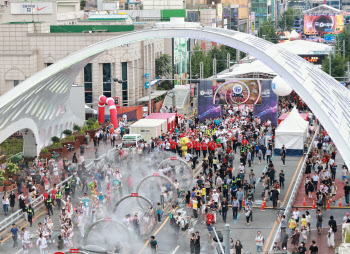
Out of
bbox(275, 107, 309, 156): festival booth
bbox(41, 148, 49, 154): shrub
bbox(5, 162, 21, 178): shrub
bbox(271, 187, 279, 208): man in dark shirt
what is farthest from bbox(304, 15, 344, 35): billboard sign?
bbox(271, 187, 279, 208): man in dark shirt

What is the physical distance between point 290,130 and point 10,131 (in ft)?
50.0

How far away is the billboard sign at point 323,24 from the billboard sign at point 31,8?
7833 centimetres

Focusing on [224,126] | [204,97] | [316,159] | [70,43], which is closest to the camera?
[316,159]

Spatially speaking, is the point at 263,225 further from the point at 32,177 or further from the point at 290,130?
the point at 290,130

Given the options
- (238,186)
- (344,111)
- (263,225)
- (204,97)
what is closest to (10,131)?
(238,186)

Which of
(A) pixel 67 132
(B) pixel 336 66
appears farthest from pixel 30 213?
(B) pixel 336 66

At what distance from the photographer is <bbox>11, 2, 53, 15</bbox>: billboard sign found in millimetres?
70625

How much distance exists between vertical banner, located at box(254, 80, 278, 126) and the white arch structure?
1334 centimetres

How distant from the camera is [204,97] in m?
55.2

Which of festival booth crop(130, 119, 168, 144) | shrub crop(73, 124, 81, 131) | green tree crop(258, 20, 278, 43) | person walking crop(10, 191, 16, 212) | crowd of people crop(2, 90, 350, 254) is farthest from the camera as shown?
green tree crop(258, 20, 278, 43)

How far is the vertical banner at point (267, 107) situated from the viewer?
54406 millimetres

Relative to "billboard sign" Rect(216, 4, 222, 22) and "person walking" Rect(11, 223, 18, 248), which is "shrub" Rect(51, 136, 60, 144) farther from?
"billboard sign" Rect(216, 4, 222, 22)

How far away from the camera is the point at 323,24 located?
141750 millimetres

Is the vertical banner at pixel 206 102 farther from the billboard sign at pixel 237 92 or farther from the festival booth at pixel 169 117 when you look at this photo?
the festival booth at pixel 169 117
